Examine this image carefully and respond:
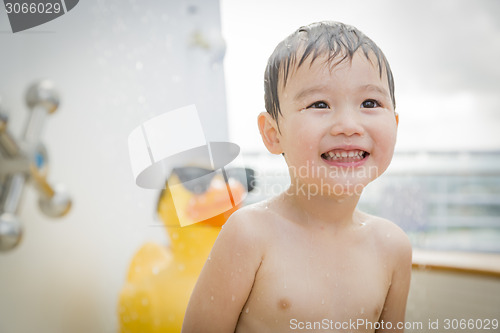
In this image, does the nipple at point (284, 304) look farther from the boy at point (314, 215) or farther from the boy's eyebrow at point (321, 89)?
the boy's eyebrow at point (321, 89)

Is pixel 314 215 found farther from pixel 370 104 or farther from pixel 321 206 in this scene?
pixel 370 104

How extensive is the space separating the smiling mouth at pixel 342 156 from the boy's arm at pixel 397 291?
0.70 feet

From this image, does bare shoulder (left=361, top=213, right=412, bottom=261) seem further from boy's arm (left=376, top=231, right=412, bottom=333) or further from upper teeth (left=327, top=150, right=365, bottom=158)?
upper teeth (left=327, top=150, right=365, bottom=158)

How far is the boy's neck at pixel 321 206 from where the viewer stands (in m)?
0.59

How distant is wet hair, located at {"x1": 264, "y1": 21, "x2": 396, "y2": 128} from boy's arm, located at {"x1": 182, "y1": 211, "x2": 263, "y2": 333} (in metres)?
0.17

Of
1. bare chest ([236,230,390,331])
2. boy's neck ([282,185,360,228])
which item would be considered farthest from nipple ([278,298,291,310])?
boy's neck ([282,185,360,228])

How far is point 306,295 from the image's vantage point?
54 cm

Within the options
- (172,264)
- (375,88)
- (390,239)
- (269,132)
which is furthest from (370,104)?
(172,264)

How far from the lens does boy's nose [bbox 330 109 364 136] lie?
476 mm

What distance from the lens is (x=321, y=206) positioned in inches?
23.3

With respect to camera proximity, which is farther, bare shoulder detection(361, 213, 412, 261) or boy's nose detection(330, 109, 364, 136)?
bare shoulder detection(361, 213, 412, 261)

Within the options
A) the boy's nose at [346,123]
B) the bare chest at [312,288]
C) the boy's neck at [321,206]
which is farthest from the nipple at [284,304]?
the boy's nose at [346,123]

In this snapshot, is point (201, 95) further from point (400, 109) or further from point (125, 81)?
point (400, 109)

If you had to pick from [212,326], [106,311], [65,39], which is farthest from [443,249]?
[65,39]
